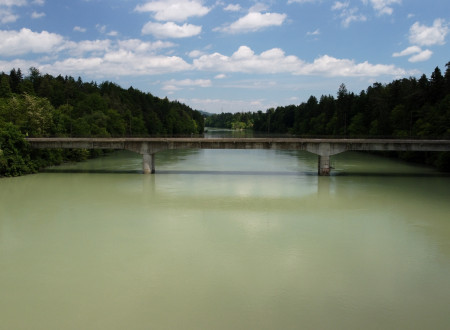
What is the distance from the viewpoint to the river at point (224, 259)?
1412 cm

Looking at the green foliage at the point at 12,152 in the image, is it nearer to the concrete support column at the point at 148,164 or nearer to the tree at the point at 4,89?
the concrete support column at the point at 148,164

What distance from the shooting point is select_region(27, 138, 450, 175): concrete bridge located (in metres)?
50.2

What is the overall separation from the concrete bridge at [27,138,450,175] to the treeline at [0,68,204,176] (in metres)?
3.58

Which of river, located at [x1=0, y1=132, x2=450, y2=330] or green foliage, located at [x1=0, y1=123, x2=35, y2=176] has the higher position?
green foliage, located at [x1=0, y1=123, x2=35, y2=176]

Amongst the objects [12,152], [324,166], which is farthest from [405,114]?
[12,152]

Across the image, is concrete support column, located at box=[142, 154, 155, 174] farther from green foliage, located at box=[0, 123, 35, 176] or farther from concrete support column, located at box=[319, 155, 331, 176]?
concrete support column, located at box=[319, 155, 331, 176]

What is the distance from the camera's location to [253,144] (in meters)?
52.3

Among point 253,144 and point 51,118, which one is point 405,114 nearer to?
point 253,144

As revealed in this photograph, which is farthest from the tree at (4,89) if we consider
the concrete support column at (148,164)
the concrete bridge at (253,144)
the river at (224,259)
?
the river at (224,259)

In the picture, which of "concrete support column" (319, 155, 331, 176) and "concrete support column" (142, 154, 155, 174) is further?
"concrete support column" (142, 154, 155, 174)

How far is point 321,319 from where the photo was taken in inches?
539

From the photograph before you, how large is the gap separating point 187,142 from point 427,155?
40549 mm

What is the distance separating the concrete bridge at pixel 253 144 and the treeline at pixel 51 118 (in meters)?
3.58

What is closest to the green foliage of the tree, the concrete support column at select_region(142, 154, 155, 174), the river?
the river
